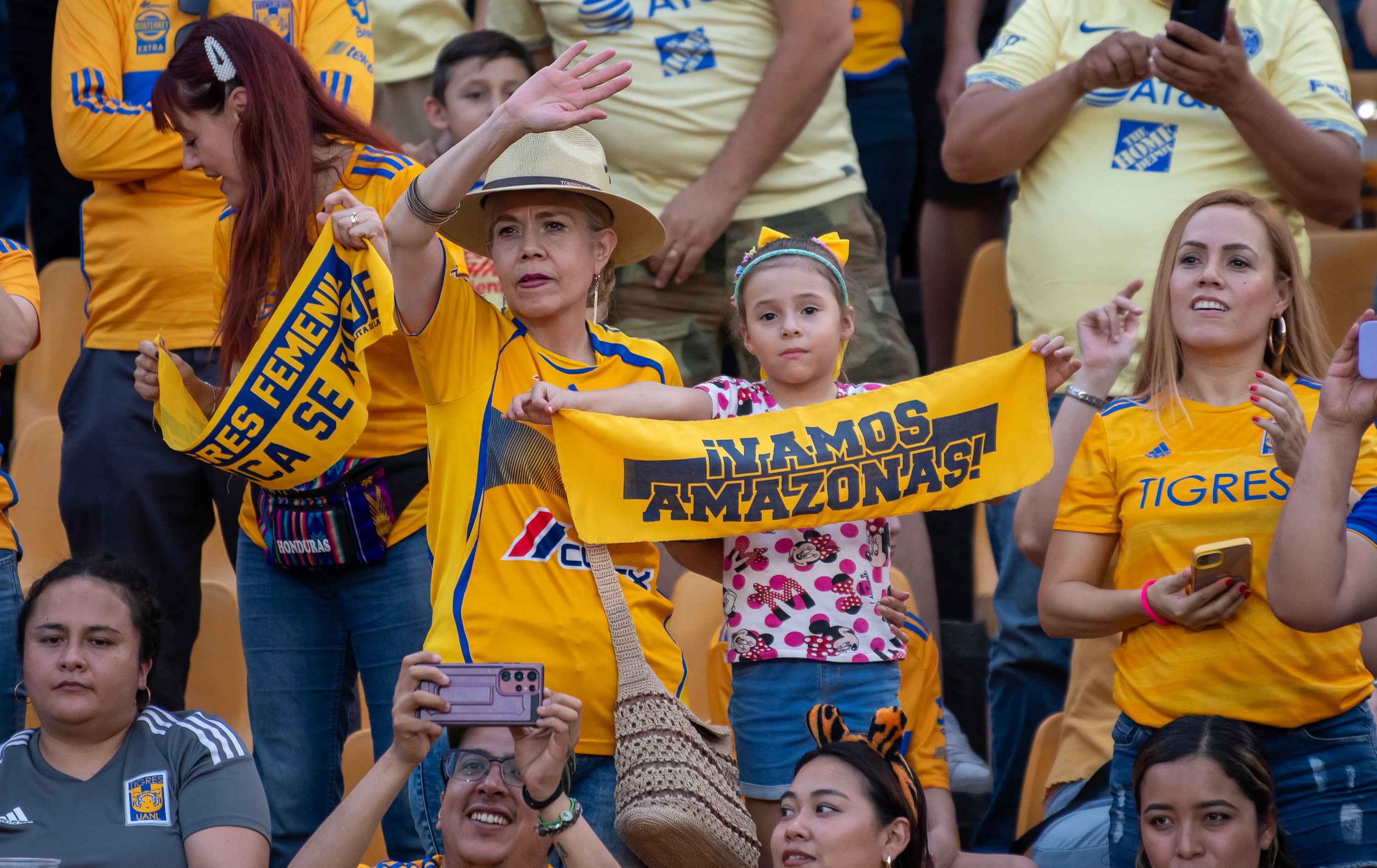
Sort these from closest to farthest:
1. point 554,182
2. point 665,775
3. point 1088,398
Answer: point 665,775 → point 554,182 → point 1088,398

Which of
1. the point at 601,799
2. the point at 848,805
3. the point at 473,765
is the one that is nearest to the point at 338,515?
the point at 473,765

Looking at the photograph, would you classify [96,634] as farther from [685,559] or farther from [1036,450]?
[1036,450]

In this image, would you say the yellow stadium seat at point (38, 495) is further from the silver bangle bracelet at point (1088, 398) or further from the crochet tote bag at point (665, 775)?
the silver bangle bracelet at point (1088, 398)

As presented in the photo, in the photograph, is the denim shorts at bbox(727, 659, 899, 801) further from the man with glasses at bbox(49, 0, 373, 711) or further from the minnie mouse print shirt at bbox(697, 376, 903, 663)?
the man with glasses at bbox(49, 0, 373, 711)

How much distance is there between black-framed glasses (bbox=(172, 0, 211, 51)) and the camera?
4.30 m

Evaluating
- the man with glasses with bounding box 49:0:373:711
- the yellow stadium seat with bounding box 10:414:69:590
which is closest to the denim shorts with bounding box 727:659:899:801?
the man with glasses with bounding box 49:0:373:711

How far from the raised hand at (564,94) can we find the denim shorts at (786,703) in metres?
1.16

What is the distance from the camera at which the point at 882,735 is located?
129 inches

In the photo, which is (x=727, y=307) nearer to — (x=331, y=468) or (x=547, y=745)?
(x=331, y=468)

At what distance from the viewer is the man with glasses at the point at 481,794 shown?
9.46 ft

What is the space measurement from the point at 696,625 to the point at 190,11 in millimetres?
2238

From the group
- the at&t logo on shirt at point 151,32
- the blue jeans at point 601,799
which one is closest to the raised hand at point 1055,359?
the blue jeans at point 601,799

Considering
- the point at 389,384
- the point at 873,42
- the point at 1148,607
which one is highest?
the point at 873,42

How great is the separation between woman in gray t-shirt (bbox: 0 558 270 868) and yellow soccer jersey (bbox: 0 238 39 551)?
1.20 ft
